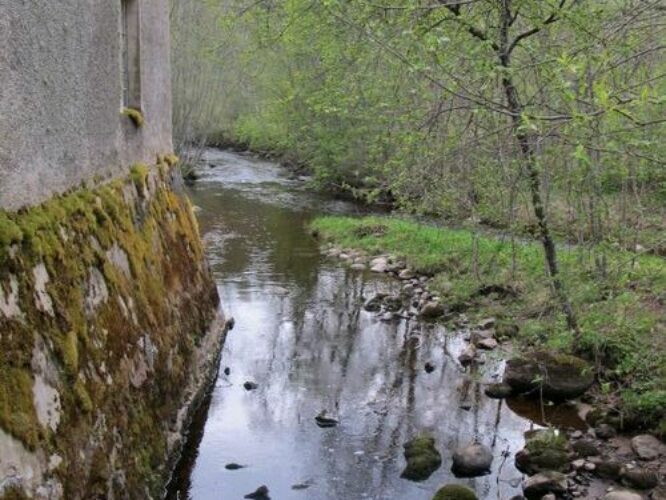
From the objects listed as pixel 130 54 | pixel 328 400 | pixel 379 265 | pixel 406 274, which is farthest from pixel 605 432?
pixel 379 265

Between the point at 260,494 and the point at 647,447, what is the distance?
3.97m

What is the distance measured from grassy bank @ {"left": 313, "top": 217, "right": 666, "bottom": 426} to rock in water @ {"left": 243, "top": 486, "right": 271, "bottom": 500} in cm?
366

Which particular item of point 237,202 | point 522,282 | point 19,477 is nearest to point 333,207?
point 237,202

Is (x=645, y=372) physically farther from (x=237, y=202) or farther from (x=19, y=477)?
(x=237, y=202)

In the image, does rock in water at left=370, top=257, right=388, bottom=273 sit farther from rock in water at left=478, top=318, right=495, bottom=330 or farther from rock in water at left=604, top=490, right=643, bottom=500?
rock in water at left=604, top=490, right=643, bottom=500

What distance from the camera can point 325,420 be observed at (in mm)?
8047

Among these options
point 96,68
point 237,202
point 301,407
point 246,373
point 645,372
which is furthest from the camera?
point 237,202

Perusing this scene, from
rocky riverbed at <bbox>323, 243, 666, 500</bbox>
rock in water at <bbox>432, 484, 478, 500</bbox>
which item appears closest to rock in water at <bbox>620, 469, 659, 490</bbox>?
rocky riverbed at <bbox>323, 243, 666, 500</bbox>

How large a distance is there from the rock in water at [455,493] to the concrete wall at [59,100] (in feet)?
14.0

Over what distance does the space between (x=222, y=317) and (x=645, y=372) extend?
20.6ft

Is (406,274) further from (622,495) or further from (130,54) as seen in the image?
(622,495)

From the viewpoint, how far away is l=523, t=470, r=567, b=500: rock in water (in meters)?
6.42

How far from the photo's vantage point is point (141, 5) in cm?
853

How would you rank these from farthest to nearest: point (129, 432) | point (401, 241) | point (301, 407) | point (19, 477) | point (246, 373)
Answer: point (401, 241) < point (246, 373) < point (301, 407) < point (129, 432) < point (19, 477)
